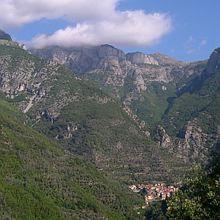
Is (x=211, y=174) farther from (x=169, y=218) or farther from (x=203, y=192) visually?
A: (x=169, y=218)

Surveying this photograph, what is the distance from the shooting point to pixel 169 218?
52.8 metres

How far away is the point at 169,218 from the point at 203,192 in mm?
4451

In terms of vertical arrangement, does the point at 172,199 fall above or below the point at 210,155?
below

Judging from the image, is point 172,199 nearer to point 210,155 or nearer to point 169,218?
point 169,218

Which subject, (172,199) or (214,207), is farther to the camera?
(172,199)

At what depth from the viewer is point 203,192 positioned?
50969mm

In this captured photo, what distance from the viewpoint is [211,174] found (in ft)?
170

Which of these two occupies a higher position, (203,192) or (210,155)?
(210,155)

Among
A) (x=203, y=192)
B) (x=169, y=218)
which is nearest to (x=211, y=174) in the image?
(x=203, y=192)

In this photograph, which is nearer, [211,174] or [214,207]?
[214,207]

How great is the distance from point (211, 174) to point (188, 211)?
4.54 metres

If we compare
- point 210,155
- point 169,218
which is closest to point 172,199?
point 169,218

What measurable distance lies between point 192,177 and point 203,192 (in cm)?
311

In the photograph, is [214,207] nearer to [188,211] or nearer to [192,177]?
[188,211]
